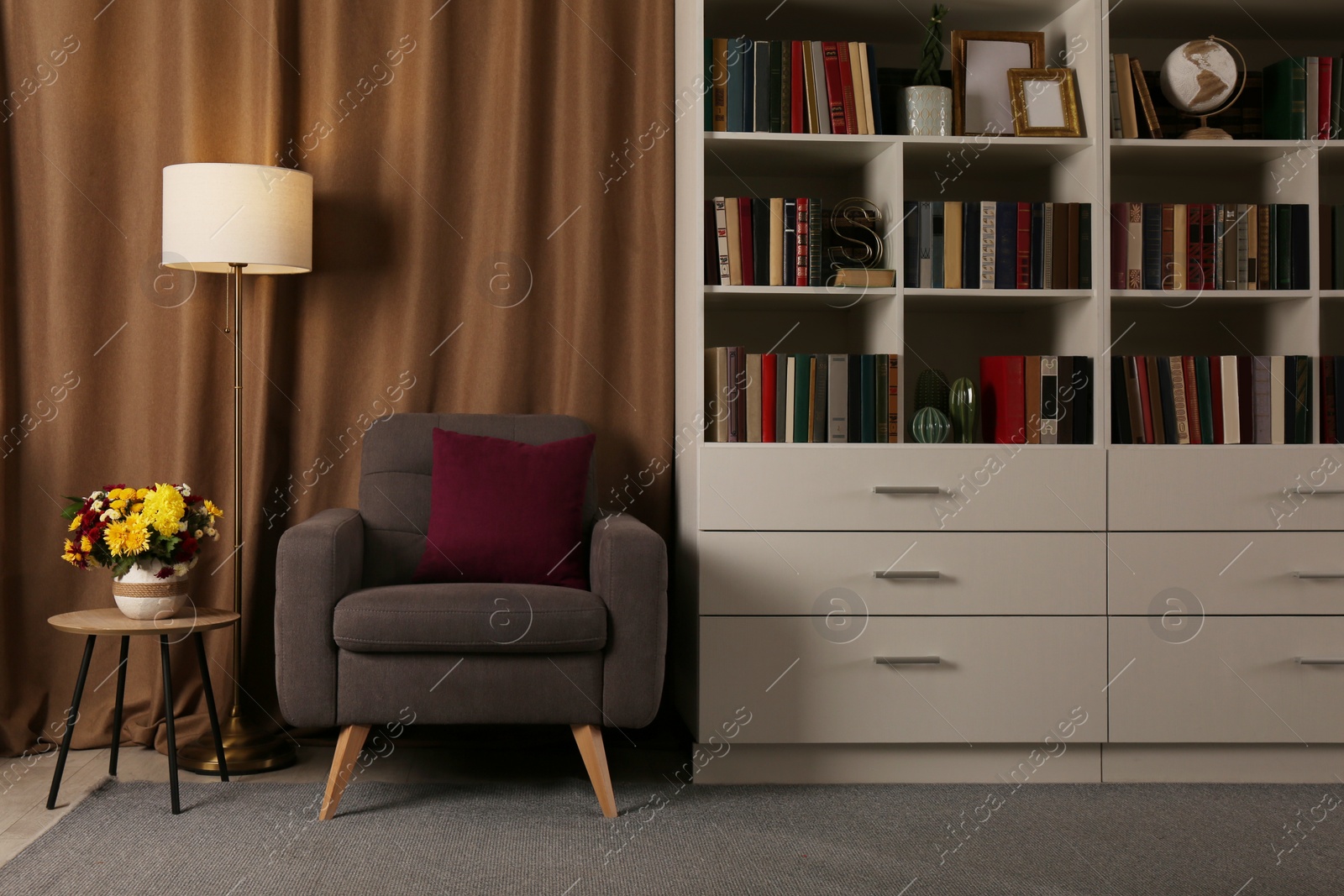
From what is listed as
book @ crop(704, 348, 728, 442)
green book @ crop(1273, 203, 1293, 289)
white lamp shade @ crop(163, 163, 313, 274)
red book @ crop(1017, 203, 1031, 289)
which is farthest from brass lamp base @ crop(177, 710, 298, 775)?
green book @ crop(1273, 203, 1293, 289)

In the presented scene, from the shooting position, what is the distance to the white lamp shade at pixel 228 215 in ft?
8.05

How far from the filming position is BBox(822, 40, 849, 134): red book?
2.60 m

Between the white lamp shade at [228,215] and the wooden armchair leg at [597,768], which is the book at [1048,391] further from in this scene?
the white lamp shade at [228,215]

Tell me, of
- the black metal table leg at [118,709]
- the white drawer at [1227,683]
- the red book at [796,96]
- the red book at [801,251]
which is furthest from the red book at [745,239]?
the black metal table leg at [118,709]

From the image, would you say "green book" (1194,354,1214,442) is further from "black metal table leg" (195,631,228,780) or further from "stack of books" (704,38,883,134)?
"black metal table leg" (195,631,228,780)

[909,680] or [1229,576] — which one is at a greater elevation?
[1229,576]

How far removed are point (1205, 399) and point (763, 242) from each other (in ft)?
3.65

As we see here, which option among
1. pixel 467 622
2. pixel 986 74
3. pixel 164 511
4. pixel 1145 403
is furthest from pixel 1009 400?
pixel 164 511

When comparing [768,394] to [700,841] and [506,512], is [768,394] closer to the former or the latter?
[506,512]

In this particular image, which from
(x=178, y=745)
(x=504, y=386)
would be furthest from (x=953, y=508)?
(x=178, y=745)

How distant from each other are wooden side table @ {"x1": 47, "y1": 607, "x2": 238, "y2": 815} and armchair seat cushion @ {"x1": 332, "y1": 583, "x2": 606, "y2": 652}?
0.41m

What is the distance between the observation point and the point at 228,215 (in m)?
2.46

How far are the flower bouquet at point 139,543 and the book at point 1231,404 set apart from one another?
2380mm

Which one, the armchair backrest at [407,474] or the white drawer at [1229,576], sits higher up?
the armchair backrest at [407,474]
